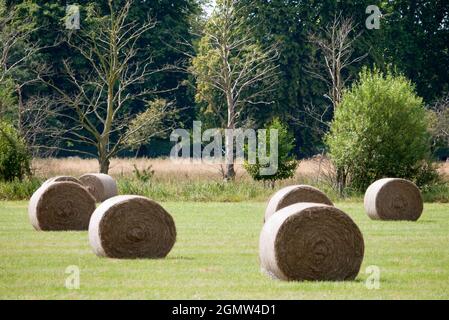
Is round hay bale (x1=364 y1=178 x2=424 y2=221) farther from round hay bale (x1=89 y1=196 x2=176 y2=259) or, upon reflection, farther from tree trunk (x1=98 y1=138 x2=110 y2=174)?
tree trunk (x1=98 y1=138 x2=110 y2=174)

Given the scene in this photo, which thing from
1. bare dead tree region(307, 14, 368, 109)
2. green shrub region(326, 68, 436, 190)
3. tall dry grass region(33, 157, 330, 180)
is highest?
bare dead tree region(307, 14, 368, 109)

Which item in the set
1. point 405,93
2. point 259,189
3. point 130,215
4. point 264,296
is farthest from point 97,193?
point 264,296

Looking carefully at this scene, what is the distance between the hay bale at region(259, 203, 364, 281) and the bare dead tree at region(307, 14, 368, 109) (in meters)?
31.1

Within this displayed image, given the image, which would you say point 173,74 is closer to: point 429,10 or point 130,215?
point 429,10

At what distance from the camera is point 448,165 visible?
55.5 metres

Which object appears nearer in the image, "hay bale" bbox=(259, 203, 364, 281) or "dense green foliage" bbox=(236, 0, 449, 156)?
"hay bale" bbox=(259, 203, 364, 281)

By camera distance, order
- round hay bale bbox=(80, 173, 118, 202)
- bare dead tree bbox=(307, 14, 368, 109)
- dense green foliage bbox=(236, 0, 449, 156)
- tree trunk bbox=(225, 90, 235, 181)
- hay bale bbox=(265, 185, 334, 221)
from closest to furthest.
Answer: hay bale bbox=(265, 185, 334, 221), round hay bale bbox=(80, 173, 118, 202), tree trunk bbox=(225, 90, 235, 181), bare dead tree bbox=(307, 14, 368, 109), dense green foliage bbox=(236, 0, 449, 156)

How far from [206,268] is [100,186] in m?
19.2

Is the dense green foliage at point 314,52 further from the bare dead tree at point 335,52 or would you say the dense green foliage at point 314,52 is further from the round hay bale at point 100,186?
the round hay bale at point 100,186

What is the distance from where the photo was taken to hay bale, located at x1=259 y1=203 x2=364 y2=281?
1508cm

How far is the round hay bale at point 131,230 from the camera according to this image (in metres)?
18.3

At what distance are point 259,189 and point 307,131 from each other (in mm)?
24524

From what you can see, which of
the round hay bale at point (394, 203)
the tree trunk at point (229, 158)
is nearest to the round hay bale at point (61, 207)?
the round hay bale at point (394, 203)

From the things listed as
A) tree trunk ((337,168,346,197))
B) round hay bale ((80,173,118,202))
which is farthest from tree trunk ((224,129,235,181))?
round hay bale ((80,173,118,202))
